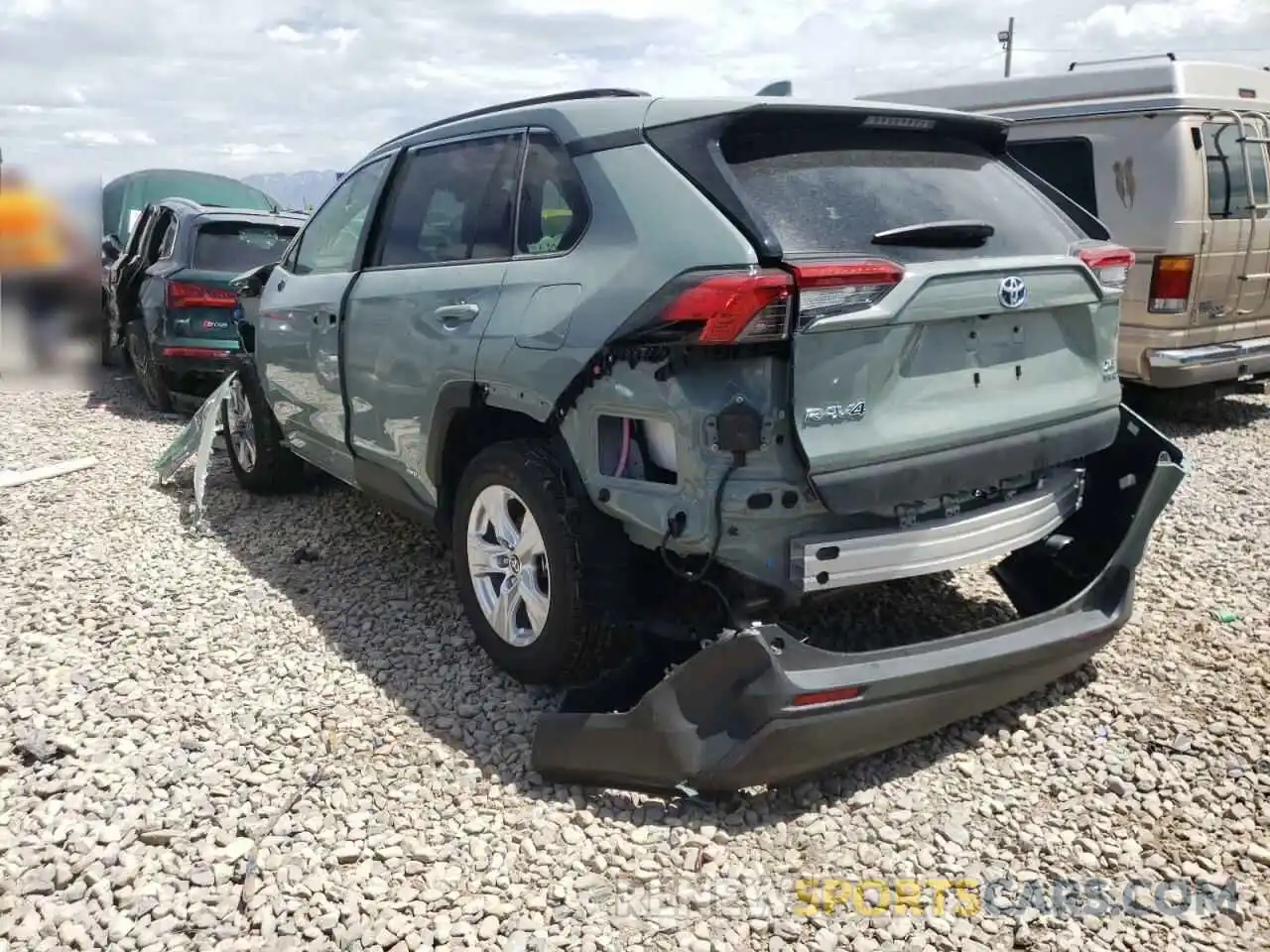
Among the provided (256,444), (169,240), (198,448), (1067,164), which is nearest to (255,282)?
(256,444)

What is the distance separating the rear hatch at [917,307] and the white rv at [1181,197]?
4.23m

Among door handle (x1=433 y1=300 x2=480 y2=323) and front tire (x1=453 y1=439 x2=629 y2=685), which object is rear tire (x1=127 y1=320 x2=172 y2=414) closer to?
door handle (x1=433 y1=300 x2=480 y2=323)

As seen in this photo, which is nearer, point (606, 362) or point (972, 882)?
point (972, 882)

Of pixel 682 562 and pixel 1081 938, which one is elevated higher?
pixel 682 562

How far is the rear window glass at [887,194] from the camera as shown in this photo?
112 inches

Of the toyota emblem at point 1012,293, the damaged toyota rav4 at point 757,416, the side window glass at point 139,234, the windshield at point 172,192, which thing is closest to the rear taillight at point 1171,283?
the damaged toyota rav4 at point 757,416

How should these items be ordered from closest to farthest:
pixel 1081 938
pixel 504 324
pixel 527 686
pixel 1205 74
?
pixel 1081 938 → pixel 504 324 → pixel 527 686 → pixel 1205 74

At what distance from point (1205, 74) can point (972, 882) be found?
6.53 metres

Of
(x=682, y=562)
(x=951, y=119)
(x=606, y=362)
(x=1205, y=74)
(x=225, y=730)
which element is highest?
(x=1205, y=74)

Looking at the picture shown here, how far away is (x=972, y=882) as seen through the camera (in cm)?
265

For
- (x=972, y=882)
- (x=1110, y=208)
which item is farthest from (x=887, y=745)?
(x=1110, y=208)

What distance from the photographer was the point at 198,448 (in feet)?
19.9

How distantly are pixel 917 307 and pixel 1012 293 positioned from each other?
0.39m

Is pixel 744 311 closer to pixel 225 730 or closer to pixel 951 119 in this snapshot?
pixel 951 119
